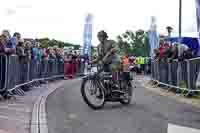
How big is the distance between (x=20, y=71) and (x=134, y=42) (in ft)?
287

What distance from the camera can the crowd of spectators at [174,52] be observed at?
16.0 meters

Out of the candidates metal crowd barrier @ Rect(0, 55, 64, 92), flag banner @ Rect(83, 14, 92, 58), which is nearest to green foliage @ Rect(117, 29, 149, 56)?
flag banner @ Rect(83, 14, 92, 58)

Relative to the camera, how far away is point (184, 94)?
15062mm

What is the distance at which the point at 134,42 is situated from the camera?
10175cm

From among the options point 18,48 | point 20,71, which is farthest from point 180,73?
point 18,48

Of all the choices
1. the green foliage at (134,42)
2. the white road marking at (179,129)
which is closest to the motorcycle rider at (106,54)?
the white road marking at (179,129)

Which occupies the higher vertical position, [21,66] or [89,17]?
[89,17]

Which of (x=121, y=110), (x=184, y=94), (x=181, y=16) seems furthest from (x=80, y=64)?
(x=121, y=110)

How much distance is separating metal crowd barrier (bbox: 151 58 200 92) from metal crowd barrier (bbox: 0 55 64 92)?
16.4 ft

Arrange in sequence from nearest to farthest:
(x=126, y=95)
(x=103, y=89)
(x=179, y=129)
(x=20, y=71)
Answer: (x=179, y=129) < (x=103, y=89) < (x=126, y=95) < (x=20, y=71)

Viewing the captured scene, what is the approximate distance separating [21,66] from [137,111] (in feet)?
20.5

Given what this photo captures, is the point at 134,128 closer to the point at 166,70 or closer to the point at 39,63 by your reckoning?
Answer: the point at 166,70

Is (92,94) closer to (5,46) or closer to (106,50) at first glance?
(106,50)

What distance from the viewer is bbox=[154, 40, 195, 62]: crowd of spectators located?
16.0 meters
